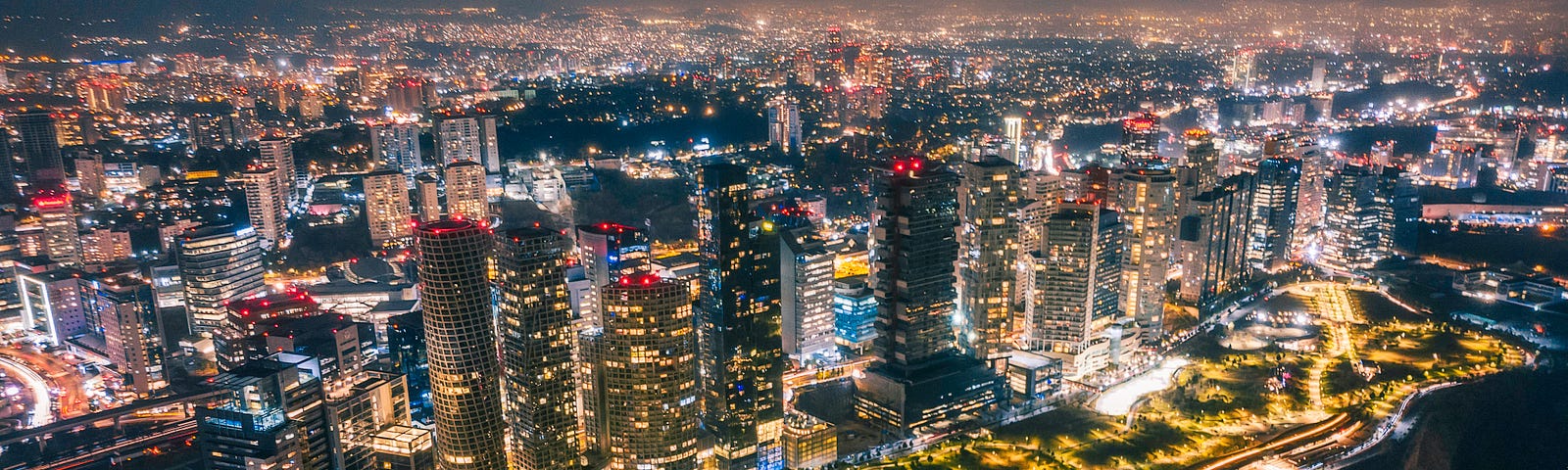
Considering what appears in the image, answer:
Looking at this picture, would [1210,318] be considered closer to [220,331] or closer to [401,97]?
[220,331]

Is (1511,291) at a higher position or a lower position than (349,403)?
lower

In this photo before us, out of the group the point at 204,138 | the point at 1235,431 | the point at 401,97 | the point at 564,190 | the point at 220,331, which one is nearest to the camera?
the point at 1235,431

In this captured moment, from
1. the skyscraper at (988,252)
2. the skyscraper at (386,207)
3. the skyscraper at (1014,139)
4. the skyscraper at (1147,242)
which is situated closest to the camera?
the skyscraper at (988,252)

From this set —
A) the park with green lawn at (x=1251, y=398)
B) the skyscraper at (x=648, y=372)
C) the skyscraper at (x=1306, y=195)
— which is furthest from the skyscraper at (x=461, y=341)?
the skyscraper at (x=1306, y=195)

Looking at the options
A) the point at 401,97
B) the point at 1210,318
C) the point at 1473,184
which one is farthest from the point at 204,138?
the point at 1473,184

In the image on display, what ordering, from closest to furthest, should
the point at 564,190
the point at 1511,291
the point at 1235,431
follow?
the point at 1235,431 → the point at 1511,291 → the point at 564,190

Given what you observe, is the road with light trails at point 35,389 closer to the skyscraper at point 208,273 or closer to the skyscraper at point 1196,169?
the skyscraper at point 208,273
